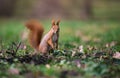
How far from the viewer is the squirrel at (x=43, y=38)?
793 cm

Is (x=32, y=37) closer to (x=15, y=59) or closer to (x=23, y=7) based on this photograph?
(x=15, y=59)

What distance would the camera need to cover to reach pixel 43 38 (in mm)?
8148

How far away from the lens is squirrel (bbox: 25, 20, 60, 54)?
793 cm

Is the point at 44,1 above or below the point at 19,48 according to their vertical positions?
above

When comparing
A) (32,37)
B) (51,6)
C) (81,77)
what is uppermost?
(51,6)

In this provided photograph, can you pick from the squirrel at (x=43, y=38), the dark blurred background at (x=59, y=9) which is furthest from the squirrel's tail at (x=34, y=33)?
the dark blurred background at (x=59, y=9)

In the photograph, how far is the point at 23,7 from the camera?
37.8 m

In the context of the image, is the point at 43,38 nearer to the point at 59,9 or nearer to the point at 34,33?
the point at 34,33

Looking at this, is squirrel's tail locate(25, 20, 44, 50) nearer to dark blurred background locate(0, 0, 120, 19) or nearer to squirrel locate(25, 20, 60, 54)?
squirrel locate(25, 20, 60, 54)

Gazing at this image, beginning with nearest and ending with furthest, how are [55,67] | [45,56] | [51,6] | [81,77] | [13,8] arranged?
[81,77]
[55,67]
[45,56]
[51,6]
[13,8]

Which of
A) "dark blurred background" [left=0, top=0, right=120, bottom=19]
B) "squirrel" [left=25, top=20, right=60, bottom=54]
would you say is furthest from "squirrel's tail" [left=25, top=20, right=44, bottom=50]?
"dark blurred background" [left=0, top=0, right=120, bottom=19]

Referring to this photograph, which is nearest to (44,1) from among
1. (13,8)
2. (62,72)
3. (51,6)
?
(51,6)

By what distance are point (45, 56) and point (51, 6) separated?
2071cm

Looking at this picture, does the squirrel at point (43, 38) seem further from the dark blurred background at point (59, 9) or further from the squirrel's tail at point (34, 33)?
the dark blurred background at point (59, 9)
